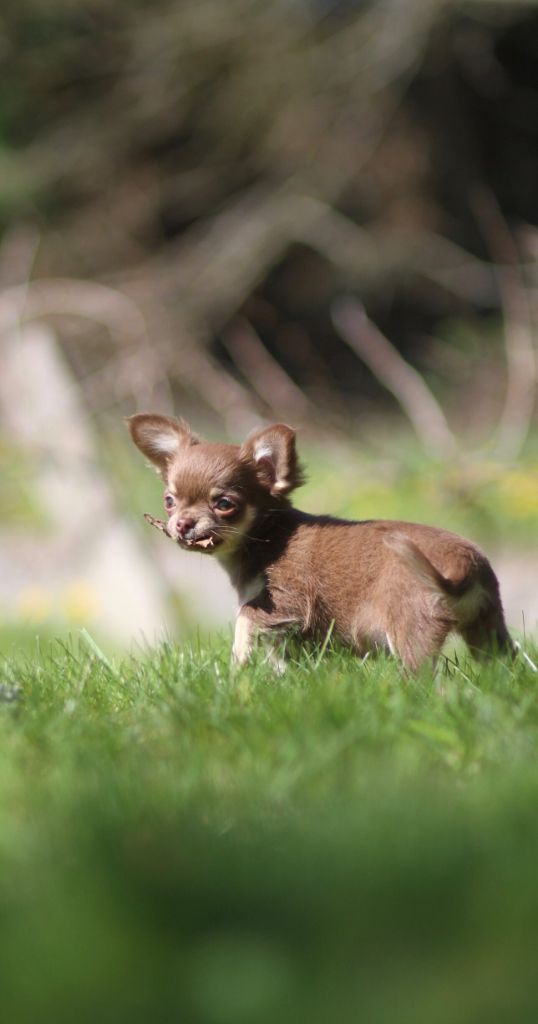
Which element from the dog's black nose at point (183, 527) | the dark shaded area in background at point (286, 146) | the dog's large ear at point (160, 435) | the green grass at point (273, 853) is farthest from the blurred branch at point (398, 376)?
the green grass at point (273, 853)

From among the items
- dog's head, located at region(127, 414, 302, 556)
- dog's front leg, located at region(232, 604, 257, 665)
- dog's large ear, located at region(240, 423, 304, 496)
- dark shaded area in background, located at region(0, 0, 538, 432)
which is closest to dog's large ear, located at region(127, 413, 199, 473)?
dog's head, located at region(127, 414, 302, 556)

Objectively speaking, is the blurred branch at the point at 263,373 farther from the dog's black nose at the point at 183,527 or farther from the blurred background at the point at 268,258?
the dog's black nose at the point at 183,527

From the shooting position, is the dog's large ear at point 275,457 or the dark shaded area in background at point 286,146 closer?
the dog's large ear at point 275,457

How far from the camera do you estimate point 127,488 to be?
374 inches

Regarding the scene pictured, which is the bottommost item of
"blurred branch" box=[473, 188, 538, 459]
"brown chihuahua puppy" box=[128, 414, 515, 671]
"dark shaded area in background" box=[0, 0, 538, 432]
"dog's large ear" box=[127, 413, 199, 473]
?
"brown chihuahua puppy" box=[128, 414, 515, 671]

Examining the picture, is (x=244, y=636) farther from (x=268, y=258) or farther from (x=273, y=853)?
(x=268, y=258)

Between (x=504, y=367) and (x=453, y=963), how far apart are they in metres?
15.2

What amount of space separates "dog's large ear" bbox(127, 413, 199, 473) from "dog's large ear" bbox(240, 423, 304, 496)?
27 centimetres

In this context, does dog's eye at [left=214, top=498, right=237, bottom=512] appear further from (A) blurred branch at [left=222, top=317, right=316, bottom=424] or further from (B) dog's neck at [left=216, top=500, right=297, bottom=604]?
(A) blurred branch at [left=222, top=317, right=316, bottom=424]

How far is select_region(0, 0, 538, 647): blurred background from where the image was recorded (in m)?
10.9

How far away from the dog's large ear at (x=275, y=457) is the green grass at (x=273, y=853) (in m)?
0.93

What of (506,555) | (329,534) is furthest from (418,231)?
(329,534)

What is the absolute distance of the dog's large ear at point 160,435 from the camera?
14.8 feet

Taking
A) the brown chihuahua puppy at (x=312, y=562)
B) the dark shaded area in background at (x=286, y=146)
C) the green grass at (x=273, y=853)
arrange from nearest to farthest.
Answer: the green grass at (x=273, y=853), the brown chihuahua puppy at (x=312, y=562), the dark shaded area in background at (x=286, y=146)
